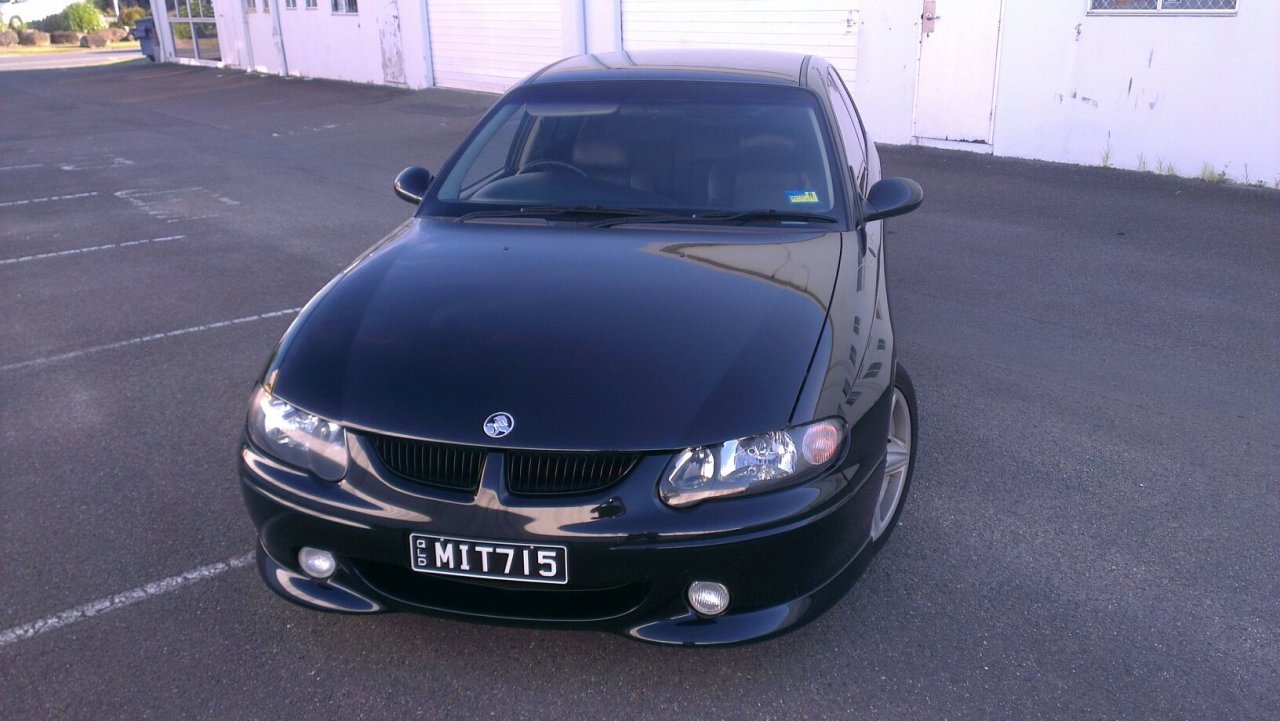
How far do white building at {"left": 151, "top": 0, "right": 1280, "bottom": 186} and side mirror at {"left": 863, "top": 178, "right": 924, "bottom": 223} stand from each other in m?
6.88

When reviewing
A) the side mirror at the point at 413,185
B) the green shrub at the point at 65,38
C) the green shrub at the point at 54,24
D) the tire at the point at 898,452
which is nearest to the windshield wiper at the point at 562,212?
the side mirror at the point at 413,185

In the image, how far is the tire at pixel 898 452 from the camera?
10.6 feet

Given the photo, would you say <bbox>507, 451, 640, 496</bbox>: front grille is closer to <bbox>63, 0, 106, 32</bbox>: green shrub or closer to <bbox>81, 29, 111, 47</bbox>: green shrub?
<bbox>81, 29, 111, 47</bbox>: green shrub

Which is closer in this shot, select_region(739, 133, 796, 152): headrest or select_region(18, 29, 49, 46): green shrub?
select_region(739, 133, 796, 152): headrest

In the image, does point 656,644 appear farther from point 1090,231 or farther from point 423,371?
point 1090,231

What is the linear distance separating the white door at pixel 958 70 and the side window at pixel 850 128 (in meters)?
Answer: 6.34

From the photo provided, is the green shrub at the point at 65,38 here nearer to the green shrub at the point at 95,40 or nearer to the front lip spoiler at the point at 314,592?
the green shrub at the point at 95,40

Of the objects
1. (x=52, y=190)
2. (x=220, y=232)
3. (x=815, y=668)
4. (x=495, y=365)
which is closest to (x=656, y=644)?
(x=815, y=668)

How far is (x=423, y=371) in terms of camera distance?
8.94 ft

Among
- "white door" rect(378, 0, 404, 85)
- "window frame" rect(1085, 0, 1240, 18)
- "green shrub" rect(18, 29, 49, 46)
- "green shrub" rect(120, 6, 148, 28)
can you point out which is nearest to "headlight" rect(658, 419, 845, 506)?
"window frame" rect(1085, 0, 1240, 18)

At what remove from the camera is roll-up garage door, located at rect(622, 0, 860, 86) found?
12.5m

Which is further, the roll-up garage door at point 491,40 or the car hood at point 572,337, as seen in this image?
the roll-up garage door at point 491,40

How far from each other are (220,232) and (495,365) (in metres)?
6.65

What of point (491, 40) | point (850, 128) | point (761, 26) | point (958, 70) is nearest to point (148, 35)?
point (491, 40)
